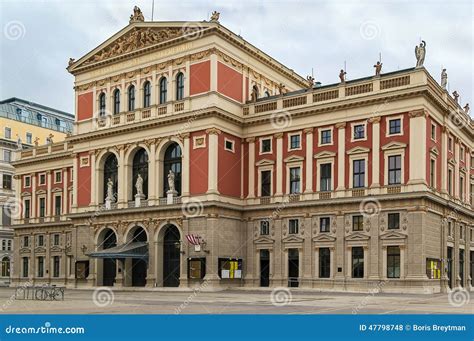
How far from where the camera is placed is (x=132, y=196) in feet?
217

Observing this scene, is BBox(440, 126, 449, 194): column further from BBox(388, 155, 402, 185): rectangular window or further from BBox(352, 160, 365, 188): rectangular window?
BBox(352, 160, 365, 188): rectangular window

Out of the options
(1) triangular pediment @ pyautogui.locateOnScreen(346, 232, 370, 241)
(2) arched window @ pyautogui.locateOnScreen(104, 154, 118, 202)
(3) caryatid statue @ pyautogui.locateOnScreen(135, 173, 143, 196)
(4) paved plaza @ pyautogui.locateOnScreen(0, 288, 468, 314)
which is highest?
(2) arched window @ pyautogui.locateOnScreen(104, 154, 118, 202)

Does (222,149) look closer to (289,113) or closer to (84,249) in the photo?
(289,113)

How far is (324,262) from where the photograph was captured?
57.5m

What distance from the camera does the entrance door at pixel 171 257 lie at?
204ft

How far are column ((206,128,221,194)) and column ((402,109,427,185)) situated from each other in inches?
657

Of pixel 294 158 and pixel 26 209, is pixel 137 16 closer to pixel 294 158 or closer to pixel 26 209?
pixel 294 158

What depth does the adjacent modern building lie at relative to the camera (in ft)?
323

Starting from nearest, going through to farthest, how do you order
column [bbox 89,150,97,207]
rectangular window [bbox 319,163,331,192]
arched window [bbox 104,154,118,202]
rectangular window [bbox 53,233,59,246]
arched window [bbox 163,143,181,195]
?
rectangular window [bbox 319,163,331,192], arched window [bbox 163,143,181,195], arched window [bbox 104,154,118,202], column [bbox 89,150,97,207], rectangular window [bbox 53,233,59,246]

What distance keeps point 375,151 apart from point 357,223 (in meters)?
6.08

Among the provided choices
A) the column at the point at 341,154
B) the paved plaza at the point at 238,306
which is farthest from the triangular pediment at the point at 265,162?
the paved plaza at the point at 238,306

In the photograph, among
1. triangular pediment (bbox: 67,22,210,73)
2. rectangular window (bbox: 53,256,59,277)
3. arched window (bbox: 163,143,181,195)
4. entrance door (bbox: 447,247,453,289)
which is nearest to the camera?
entrance door (bbox: 447,247,453,289)

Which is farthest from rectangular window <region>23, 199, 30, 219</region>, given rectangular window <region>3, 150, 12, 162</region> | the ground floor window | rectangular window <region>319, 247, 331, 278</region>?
rectangular window <region>319, 247, 331, 278</region>

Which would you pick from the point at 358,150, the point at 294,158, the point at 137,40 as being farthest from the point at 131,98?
the point at 358,150
